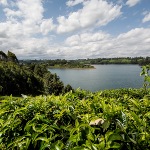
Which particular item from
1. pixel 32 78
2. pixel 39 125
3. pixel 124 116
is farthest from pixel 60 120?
pixel 32 78

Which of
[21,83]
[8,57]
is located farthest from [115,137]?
[8,57]

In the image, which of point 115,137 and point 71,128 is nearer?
point 115,137

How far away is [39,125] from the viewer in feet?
6.62

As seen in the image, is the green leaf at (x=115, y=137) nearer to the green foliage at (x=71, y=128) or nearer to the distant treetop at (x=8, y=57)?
the green foliage at (x=71, y=128)

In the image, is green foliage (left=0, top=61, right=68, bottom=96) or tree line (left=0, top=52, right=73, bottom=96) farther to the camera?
tree line (left=0, top=52, right=73, bottom=96)

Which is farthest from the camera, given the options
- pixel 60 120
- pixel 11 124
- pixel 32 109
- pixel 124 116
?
pixel 32 109

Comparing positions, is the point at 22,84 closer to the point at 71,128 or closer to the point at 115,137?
the point at 71,128

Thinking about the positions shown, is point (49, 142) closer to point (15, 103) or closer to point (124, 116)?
point (124, 116)

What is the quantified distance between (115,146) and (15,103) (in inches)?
56.7

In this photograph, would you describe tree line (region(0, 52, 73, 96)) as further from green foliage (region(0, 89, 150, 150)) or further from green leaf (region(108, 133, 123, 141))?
green leaf (region(108, 133, 123, 141))

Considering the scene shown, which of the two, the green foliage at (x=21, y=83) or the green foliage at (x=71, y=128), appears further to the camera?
the green foliage at (x=21, y=83)

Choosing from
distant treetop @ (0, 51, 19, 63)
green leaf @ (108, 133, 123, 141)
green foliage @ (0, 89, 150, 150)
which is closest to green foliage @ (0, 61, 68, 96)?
distant treetop @ (0, 51, 19, 63)

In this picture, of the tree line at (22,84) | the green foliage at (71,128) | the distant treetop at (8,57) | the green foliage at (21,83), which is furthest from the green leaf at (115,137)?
the distant treetop at (8,57)

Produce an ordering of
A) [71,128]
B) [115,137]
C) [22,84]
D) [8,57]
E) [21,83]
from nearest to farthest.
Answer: [115,137] → [71,128] → [21,83] → [22,84] → [8,57]
